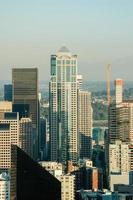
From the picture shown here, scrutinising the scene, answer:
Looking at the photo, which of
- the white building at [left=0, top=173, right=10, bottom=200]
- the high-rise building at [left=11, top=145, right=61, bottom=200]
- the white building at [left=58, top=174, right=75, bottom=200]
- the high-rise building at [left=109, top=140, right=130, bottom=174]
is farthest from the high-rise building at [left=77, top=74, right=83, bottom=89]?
the high-rise building at [left=11, top=145, right=61, bottom=200]

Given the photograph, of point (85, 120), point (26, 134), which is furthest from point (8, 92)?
point (26, 134)

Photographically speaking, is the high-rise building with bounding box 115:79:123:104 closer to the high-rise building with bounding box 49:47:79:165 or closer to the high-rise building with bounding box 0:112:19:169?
the high-rise building with bounding box 49:47:79:165

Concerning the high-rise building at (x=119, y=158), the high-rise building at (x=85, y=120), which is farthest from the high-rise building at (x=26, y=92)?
the high-rise building at (x=119, y=158)

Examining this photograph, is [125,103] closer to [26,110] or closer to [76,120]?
[76,120]

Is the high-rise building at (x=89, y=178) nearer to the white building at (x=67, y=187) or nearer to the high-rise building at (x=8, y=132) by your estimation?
the white building at (x=67, y=187)

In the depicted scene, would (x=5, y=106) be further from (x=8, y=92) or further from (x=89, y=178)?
(x=89, y=178)
